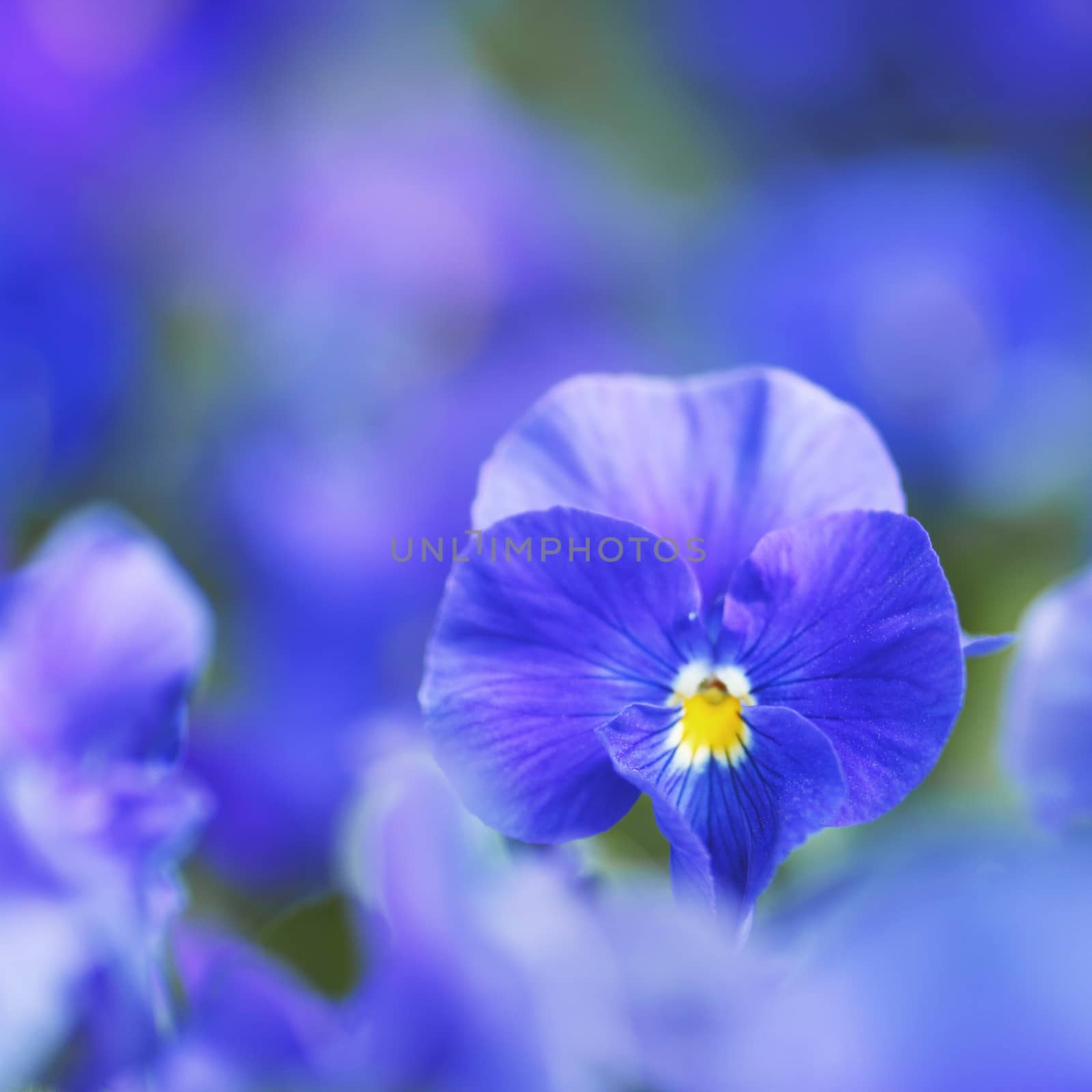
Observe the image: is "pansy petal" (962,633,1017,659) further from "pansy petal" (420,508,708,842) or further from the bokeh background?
the bokeh background

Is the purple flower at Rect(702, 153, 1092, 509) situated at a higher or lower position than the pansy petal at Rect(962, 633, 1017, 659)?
higher

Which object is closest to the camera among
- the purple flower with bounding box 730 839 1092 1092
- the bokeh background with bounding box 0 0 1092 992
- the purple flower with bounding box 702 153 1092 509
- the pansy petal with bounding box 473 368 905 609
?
the purple flower with bounding box 730 839 1092 1092

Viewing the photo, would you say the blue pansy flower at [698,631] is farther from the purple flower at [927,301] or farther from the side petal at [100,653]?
the purple flower at [927,301]

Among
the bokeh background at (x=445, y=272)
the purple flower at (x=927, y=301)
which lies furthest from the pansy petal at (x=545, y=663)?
the purple flower at (x=927, y=301)

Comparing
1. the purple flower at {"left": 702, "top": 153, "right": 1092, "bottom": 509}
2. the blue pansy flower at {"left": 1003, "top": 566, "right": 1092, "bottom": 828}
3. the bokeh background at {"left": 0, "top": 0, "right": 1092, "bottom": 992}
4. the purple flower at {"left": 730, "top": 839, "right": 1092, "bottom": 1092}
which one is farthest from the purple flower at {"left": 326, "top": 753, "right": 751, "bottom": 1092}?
the purple flower at {"left": 702, "top": 153, "right": 1092, "bottom": 509}

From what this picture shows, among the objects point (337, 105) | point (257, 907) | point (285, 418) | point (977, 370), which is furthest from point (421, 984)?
point (337, 105)

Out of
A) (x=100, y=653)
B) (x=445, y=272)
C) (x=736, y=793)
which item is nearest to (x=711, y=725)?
(x=736, y=793)
